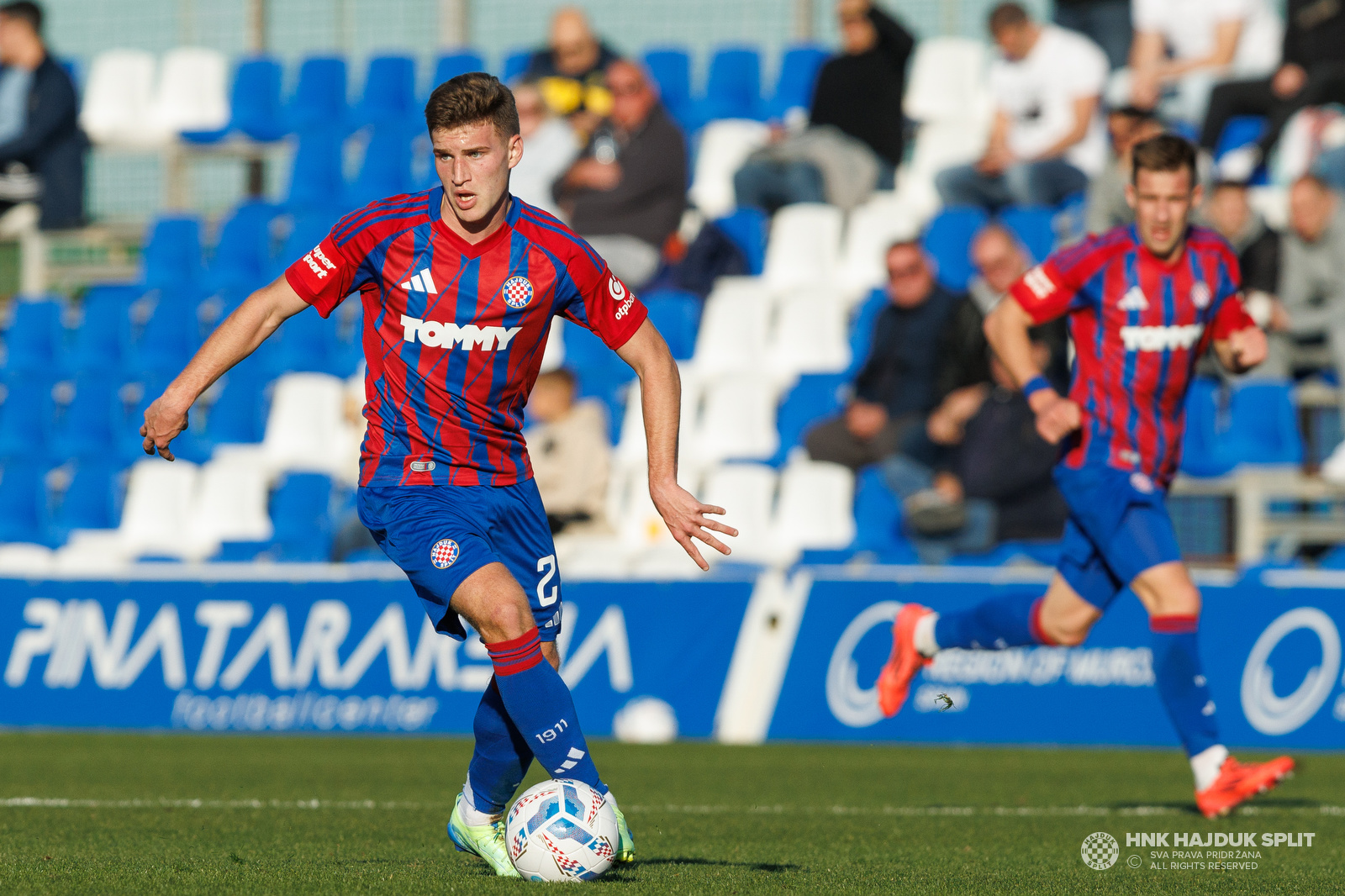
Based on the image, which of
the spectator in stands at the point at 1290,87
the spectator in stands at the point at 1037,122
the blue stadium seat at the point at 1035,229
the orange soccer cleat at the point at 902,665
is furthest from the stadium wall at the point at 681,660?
the spectator in stands at the point at 1290,87

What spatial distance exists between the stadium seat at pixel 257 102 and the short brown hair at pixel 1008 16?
6597 mm

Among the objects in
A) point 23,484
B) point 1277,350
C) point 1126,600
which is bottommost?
point 23,484

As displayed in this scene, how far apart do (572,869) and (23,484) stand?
10686 millimetres

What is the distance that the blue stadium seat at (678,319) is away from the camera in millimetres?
13719

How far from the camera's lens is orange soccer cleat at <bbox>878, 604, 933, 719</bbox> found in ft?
25.1

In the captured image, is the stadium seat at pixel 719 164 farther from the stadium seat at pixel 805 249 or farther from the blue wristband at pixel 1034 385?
the blue wristband at pixel 1034 385

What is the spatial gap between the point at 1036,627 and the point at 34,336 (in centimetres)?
1067

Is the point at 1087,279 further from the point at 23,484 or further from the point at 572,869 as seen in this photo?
the point at 23,484

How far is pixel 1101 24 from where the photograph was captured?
15.7 metres

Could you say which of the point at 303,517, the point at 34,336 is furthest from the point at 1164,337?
the point at 34,336

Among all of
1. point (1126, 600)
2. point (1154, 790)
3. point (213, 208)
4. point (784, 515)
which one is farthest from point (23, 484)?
point (1154, 790)

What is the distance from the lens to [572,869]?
4836 mm

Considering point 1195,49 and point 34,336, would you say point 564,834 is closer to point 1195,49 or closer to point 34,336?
point 1195,49

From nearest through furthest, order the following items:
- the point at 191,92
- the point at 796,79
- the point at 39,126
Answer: the point at 39,126, the point at 796,79, the point at 191,92
